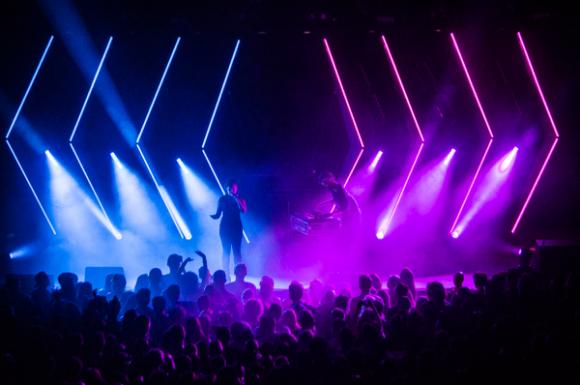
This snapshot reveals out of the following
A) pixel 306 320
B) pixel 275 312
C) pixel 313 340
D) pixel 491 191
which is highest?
pixel 491 191

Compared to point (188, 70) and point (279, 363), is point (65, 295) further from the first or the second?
point (188, 70)

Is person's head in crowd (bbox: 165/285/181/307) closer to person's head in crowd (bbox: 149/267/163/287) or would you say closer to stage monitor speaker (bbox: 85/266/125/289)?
person's head in crowd (bbox: 149/267/163/287)

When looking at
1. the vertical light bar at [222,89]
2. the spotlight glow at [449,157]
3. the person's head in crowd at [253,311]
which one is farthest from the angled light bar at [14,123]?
the spotlight glow at [449,157]

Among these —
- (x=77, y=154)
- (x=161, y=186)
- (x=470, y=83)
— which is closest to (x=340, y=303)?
(x=161, y=186)

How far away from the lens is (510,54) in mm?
11961

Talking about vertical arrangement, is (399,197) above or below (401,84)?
below

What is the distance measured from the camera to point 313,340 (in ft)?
12.4

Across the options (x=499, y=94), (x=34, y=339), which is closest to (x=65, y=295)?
(x=34, y=339)

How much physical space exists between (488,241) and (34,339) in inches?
364

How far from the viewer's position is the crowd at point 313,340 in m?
3.58

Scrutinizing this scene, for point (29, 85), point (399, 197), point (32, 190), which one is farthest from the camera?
point (399, 197)

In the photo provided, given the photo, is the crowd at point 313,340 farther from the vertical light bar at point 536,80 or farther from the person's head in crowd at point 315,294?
the vertical light bar at point 536,80

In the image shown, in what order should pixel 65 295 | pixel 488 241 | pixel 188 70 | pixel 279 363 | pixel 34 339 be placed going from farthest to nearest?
pixel 188 70 < pixel 488 241 < pixel 65 295 < pixel 34 339 < pixel 279 363

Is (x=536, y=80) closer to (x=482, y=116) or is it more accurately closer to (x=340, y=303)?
(x=482, y=116)
